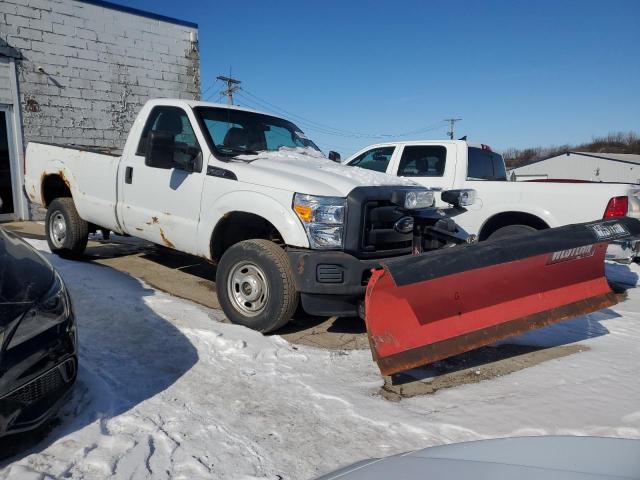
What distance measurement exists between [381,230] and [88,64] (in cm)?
989

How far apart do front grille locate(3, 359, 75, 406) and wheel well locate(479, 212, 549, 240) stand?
5.45m

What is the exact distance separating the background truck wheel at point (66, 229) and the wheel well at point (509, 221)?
5288 mm

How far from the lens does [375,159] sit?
7855mm

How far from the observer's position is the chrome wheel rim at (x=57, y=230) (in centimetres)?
657

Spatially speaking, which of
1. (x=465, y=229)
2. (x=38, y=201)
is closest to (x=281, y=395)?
(x=465, y=229)

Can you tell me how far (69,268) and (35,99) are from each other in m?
6.38

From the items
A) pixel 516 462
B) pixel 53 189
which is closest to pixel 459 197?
pixel 516 462

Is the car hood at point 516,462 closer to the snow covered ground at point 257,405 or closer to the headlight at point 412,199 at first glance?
the snow covered ground at point 257,405

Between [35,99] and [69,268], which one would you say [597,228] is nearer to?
[69,268]

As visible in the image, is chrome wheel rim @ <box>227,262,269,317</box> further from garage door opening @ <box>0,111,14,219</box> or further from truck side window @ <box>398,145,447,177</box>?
garage door opening @ <box>0,111,14,219</box>

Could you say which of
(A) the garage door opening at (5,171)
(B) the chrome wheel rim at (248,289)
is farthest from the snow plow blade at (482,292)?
(A) the garage door opening at (5,171)

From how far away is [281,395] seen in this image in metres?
3.32

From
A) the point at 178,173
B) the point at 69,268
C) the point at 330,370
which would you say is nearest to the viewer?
the point at 330,370

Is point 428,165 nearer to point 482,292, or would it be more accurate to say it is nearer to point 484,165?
point 484,165
